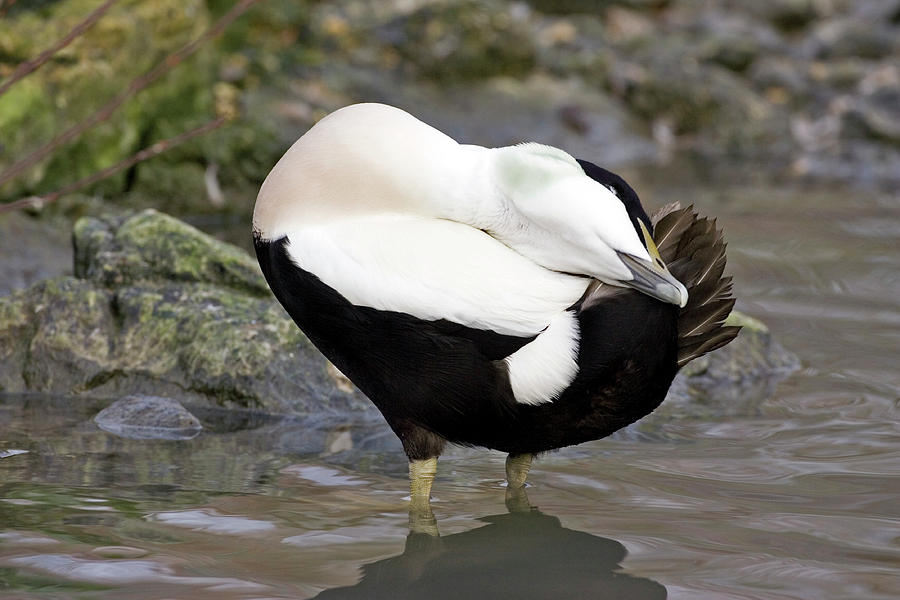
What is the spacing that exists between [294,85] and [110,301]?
4.99 metres

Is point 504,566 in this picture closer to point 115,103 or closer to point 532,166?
point 532,166

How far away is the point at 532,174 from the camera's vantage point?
2.59 m

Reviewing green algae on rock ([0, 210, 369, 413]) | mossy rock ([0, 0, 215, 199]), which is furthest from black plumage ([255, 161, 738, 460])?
mossy rock ([0, 0, 215, 199])

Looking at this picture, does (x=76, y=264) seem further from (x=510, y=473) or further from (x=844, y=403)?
(x=844, y=403)

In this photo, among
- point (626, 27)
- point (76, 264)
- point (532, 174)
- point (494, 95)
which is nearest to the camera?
point (532, 174)

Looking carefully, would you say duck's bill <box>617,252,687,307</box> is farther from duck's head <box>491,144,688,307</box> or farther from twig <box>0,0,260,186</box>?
twig <box>0,0,260,186</box>

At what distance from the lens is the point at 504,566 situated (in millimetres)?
2803

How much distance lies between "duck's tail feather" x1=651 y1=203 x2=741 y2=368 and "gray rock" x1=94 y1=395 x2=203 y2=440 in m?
1.60

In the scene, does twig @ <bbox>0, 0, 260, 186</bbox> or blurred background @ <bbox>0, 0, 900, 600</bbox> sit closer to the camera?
twig @ <bbox>0, 0, 260, 186</bbox>

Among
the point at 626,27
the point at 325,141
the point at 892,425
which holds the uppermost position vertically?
the point at 626,27

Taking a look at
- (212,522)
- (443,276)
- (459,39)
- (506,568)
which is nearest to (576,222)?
(443,276)

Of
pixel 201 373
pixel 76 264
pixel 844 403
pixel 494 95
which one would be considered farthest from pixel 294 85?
pixel 844 403

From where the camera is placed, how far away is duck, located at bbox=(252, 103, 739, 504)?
2600mm

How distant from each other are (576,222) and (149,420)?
181 cm
